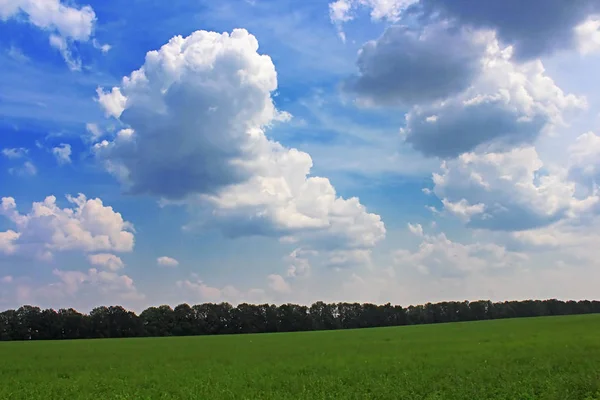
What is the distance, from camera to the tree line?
143 m

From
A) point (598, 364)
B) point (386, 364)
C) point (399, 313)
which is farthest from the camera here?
point (399, 313)

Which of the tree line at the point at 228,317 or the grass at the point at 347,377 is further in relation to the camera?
the tree line at the point at 228,317

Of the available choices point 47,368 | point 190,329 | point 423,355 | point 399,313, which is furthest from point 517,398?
point 399,313

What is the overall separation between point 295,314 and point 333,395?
144m

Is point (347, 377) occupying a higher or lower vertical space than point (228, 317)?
lower

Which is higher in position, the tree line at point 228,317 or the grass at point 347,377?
the tree line at point 228,317

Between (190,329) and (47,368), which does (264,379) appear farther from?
(190,329)

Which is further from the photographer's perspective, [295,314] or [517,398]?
[295,314]

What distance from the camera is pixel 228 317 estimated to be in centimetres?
16162

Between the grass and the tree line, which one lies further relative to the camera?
the tree line

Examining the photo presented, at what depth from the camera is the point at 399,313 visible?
605 ft

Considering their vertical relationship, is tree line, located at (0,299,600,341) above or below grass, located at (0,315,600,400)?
above

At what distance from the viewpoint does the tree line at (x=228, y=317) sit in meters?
143

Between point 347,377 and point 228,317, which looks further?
point 228,317
